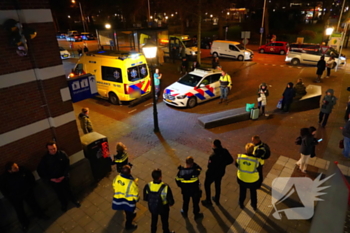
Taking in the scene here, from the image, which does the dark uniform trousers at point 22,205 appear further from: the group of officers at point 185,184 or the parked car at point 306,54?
the parked car at point 306,54

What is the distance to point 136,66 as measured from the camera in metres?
11.5

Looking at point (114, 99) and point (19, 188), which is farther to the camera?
point (114, 99)

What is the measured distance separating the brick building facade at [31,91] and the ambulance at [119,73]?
5884 millimetres

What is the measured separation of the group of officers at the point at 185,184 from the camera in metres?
4.17

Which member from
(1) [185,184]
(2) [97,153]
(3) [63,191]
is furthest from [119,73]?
(1) [185,184]

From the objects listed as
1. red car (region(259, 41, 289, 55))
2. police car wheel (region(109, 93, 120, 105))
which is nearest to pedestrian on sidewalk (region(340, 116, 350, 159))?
police car wheel (region(109, 93, 120, 105))

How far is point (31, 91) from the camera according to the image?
5.02 meters

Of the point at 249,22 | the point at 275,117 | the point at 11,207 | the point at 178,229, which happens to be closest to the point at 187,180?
the point at 178,229

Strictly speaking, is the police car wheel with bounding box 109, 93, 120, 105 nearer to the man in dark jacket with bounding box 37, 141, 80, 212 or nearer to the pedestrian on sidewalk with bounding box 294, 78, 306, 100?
the man in dark jacket with bounding box 37, 141, 80, 212

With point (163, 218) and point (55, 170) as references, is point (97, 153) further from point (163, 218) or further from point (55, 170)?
point (163, 218)

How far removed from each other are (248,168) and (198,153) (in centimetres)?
307

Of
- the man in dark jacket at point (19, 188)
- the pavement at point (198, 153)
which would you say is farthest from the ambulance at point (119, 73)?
the man in dark jacket at point (19, 188)

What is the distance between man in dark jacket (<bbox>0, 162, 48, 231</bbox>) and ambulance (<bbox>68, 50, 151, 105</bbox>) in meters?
7.07

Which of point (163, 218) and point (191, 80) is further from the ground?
point (191, 80)
